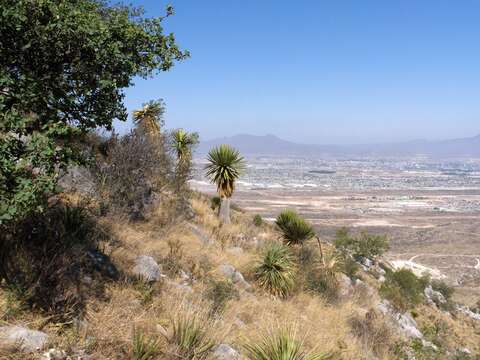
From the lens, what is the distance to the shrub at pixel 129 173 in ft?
39.2

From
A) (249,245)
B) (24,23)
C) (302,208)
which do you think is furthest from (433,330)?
(302,208)

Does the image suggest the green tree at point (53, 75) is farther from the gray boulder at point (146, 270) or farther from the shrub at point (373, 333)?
the shrub at point (373, 333)

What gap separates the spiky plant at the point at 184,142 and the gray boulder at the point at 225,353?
15803mm

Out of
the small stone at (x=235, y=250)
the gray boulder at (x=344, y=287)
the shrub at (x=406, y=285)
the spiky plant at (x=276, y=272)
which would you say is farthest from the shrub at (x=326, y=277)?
the shrub at (x=406, y=285)

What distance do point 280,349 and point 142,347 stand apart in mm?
1839

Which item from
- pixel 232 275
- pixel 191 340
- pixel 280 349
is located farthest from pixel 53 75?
pixel 232 275

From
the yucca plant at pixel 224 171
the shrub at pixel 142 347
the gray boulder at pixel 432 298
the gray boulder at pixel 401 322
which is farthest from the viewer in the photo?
the gray boulder at pixel 432 298

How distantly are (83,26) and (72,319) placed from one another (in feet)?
12.4

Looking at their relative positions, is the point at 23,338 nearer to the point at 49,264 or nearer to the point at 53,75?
A: the point at 49,264

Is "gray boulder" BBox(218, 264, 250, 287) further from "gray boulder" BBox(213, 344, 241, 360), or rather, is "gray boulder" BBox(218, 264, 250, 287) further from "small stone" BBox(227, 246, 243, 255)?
"gray boulder" BBox(213, 344, 241, 360)

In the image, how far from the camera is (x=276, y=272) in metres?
11.8

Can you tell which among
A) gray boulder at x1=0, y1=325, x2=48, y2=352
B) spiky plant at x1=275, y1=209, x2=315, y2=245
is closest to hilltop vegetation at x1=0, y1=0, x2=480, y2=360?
gray boulder at x1=0, y1=325, x2=48, y2=352

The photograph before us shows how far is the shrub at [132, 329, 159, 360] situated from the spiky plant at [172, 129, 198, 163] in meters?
16.1

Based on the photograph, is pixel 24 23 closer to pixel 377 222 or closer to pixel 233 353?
pixel 233 353
